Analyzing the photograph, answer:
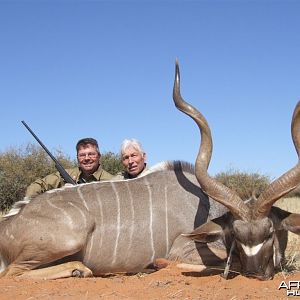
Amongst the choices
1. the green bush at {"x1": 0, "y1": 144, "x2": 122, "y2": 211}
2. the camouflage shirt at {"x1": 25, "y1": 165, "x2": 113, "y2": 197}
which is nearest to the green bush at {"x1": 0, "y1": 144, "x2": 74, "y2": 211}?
the green bush at {"x1": 0, "y1": 144, "x2": 122, "y2": 211}

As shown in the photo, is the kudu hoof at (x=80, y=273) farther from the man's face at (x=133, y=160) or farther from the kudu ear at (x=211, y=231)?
the man's face at (x=133, y=160)

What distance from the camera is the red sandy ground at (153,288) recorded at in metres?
2.91

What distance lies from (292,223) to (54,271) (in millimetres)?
1726

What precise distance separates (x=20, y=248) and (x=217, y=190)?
5.06ft

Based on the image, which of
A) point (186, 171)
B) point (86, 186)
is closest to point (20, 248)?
point (86, 186)

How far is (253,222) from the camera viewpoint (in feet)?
11.0

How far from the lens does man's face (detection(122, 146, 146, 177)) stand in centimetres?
511

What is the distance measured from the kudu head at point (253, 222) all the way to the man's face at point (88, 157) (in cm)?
187

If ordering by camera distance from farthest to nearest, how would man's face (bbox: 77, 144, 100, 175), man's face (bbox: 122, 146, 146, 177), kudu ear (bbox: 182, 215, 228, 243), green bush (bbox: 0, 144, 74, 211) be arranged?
green bush (bbox: 0, 144, 74, 211) → man's face (bbox: 77, 144, 100, 175) → man's face (bbox: 122, 146, 146, 177) → kudu ear (bbox: 182, 215, 228, 243)

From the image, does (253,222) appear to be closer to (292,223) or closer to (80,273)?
(292,223)

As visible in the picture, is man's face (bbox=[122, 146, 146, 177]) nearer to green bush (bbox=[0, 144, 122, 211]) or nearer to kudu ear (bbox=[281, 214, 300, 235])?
kudu ear (bbox=[281, 214, 300, 235])

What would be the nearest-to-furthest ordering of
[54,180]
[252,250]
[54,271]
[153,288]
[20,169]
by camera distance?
1. [153,288]
2. [252,250]
3. [54,271]
4. [54,180]
5. [20,169]

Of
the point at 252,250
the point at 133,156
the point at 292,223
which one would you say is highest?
the point at 133,156

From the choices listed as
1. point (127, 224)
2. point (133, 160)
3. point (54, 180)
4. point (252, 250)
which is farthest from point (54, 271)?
point (54, 180)
